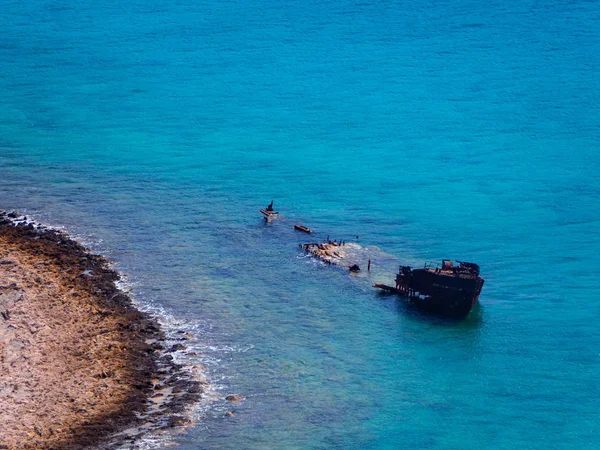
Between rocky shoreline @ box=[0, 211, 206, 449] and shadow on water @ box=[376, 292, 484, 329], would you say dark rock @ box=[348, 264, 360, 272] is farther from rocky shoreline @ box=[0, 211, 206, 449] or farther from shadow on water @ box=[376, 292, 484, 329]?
rocky shoreline @ box=[0, 211, 206, 449]

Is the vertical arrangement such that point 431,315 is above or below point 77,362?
above

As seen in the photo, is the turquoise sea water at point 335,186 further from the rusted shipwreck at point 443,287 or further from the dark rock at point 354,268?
the rusted shipwreck at point 443,287

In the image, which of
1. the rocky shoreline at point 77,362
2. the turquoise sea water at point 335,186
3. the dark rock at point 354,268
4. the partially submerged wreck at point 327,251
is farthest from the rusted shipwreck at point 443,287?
the rocky shoreline at point 77,362

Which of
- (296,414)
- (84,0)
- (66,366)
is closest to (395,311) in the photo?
(296,414)

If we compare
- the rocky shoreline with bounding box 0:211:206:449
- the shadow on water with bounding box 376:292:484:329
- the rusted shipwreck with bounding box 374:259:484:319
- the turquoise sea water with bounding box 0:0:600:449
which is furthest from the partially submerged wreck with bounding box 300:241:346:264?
the rocky shoreline with bounding box 0:211:206:449

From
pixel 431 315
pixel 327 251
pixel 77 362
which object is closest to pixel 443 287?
pixel 431 315

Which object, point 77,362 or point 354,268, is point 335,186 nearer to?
point 354,268
